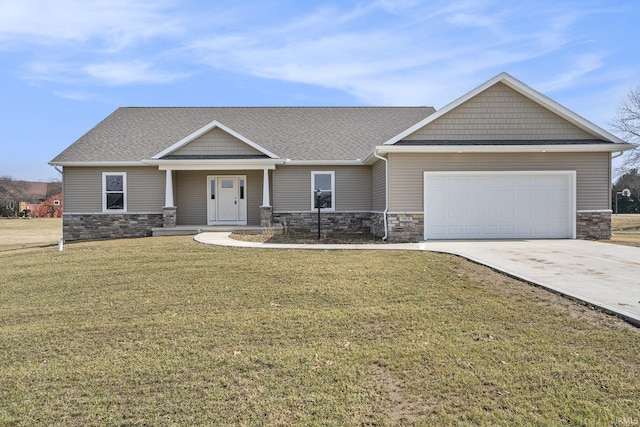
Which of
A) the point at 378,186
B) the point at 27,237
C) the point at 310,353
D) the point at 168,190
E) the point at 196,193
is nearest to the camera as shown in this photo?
the point at 310,353

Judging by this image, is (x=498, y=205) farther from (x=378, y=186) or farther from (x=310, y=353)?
(x=310, y=353)

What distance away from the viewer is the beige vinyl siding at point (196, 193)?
59.4ft

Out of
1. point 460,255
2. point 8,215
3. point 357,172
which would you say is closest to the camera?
point 460,255

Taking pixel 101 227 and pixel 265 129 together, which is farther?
pixel 265 129

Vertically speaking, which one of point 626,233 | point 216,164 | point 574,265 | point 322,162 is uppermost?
point 322,162

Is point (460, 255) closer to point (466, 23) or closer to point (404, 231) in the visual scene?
point (404, 231)

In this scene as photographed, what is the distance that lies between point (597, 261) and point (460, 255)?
9.48 ft

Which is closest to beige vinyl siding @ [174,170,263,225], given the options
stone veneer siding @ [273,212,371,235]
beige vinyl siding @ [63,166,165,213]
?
beige vinyl siding @ [63,166,165,213]

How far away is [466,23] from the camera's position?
1248cm

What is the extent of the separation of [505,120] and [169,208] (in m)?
13.0

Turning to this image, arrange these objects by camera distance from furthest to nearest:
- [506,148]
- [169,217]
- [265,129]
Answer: [265,129] → [169,217] → [506,148]

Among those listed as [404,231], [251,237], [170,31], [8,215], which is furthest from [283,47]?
[8,215]

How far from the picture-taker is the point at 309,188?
17.5 m

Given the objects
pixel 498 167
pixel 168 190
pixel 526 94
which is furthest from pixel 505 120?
pixel 168 190
